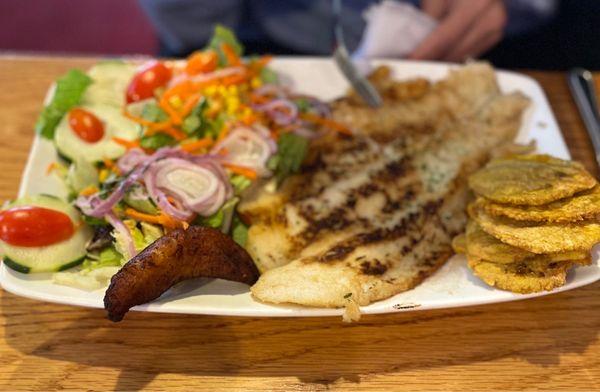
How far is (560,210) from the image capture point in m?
1.81

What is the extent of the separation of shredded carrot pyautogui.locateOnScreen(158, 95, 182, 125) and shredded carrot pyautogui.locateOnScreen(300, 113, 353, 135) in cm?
57

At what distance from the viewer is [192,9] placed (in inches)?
131

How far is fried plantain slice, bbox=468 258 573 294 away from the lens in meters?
1.79

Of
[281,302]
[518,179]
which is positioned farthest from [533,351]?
[281,302]

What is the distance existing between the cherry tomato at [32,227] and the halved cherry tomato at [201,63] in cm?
97

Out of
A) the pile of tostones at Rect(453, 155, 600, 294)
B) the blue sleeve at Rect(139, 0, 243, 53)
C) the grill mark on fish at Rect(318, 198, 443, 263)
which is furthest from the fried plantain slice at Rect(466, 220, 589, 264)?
the blue sleeve at Rect(139, 0, 243, 53)

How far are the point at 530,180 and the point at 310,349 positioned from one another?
0.95 m

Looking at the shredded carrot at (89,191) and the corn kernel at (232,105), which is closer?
the shredded carrot at (89,191)

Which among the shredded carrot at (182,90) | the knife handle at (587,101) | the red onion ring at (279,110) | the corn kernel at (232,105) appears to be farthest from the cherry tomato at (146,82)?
the knife handle at (587,101)

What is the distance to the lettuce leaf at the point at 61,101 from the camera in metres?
2.47

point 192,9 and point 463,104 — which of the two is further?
point 192,9

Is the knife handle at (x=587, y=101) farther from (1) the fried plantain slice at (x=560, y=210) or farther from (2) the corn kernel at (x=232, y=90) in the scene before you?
(2) the corn kernel at (x=232, y=90)

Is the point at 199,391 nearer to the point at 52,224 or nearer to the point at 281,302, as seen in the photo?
the point at 281,302

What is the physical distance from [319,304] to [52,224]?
997 millimetres
